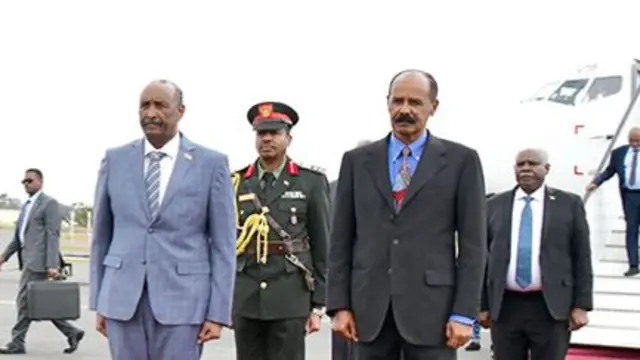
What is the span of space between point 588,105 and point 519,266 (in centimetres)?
933

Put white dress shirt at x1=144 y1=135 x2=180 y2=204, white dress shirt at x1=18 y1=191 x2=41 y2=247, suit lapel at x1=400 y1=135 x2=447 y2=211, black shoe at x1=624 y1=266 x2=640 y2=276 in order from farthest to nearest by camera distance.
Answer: white dress shirt at x1=18 y1=191 x2=41 y2=247
black shoe at x1=624 y1=266 x2=640 y2=276
white dress shirt at x1=144 y1=135 x2=180 y2=204
suit lapel at x1=400 y1=135 x2=447 y2=211

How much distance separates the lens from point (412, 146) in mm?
4426

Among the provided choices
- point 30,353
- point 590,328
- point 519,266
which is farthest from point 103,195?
point 30,353

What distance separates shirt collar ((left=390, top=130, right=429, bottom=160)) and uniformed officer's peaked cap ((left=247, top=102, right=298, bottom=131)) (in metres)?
1.72

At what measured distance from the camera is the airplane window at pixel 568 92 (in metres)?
15.5

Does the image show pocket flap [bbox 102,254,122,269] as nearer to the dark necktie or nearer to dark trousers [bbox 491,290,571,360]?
dark trousers [bbox 491,290,571,360]

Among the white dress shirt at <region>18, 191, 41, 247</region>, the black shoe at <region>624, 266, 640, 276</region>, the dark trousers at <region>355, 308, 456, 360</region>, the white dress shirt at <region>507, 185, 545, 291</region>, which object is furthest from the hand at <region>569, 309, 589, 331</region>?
the white dress shirt at <region>18, 191, 41, 247</region>

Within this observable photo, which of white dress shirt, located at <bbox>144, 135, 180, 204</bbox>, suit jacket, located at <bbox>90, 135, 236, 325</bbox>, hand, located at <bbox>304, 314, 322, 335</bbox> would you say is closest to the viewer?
suit jacket, located at <bbox>90, 135, 236, 325</bbox>

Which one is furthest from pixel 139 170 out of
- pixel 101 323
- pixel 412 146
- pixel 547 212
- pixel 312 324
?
pixel 547 212

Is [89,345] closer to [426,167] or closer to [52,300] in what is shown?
[52,300]

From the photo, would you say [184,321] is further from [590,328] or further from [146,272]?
[590,328]

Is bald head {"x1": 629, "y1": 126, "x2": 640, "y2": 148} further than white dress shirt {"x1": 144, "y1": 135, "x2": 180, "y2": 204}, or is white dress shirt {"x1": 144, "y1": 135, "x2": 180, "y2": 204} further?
bald head {"x1": 629, "y1": 126, "x2": 640, "y2": 148}

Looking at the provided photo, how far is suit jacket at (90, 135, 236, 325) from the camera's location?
179 inches

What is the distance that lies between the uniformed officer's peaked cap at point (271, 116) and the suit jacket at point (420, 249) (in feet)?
5.65
